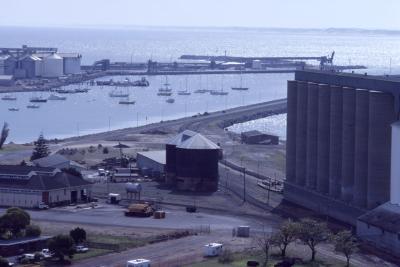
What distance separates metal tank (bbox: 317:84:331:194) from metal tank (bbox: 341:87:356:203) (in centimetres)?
84

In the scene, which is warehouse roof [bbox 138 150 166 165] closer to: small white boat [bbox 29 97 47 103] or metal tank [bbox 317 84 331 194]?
metal tank [bbox 317 84 331 194]

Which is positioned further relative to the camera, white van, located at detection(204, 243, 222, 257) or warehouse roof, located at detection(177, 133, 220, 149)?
warehouse roof, located at detection(177, 133, 220, 149)

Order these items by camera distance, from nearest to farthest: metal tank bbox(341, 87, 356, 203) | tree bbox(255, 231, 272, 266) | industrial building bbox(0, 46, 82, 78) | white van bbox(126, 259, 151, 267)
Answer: white van bbox(126, 259, 151, 267) → tree bbox(255, 231, 272, 266) → metal tank bbox(341, 87, 356, 203) → industrial building bbox(0, 46, 82, 78)

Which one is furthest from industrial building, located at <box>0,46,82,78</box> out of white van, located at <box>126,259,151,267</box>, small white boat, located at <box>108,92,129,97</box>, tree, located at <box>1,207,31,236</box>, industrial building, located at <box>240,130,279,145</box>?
white van, located at <box>126,259,151,267</box>

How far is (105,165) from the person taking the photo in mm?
24672

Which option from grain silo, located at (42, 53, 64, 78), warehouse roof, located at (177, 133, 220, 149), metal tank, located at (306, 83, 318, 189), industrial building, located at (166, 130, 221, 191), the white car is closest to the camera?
the white car

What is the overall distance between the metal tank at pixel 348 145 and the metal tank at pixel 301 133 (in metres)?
1.84

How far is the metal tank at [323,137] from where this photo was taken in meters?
19.0

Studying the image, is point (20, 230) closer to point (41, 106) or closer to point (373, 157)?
point (373, 157)

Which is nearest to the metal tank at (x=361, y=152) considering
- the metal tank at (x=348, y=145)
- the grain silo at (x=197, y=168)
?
the metal tank at (x=348, y=145)

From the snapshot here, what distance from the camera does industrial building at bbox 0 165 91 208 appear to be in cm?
1914

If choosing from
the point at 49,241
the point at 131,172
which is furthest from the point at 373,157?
the point at 131,172

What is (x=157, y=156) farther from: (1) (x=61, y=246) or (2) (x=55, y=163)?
(1) (x=61, y=246)

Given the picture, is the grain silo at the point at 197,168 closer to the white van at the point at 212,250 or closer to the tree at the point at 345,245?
the white van at the point at 212,250
